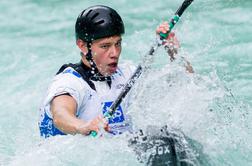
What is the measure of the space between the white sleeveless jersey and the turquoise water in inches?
3.8

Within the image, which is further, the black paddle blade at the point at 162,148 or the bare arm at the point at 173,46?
the bare arm at the point at 173,46

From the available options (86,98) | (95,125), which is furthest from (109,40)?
(95,125)

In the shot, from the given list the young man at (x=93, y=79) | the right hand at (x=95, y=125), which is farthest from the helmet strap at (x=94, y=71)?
the right hand at (x=95, y=125)

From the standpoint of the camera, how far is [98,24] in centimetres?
474

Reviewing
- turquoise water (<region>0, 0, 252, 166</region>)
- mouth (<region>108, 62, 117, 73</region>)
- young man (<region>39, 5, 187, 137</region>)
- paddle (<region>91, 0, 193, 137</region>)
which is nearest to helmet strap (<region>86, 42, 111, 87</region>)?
young man (<region>39, 5, 187, 137</region>)

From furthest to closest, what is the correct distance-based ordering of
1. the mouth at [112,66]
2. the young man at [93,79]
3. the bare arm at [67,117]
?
the mouth at [112,66] → the young man at [93,79] → the bare arm at [67,117]

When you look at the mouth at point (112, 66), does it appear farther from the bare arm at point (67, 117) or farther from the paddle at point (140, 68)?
the bare arm at point (67, 117)

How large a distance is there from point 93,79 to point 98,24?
38 centimetres

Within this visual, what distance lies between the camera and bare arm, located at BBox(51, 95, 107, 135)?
4266 mm

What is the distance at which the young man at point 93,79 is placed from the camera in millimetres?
4664

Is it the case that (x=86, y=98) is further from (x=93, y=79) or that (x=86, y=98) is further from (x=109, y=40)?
(x=109, y=40)

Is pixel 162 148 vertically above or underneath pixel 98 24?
underneath

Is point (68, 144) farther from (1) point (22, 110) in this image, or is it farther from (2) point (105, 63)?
(1) point (22, 110)

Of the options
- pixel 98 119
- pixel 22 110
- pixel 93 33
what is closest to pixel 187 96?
pixel 93 33
